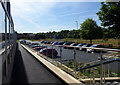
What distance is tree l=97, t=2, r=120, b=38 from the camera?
18.9 metres

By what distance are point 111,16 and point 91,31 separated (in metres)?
16.0

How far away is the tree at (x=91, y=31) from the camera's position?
1394 inches

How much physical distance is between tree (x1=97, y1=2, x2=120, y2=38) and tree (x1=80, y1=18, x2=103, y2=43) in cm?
1438

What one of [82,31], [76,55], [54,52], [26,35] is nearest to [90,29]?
[82,31]

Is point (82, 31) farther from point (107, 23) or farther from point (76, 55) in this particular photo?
point (76, 55)

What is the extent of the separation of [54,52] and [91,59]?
12.0ft

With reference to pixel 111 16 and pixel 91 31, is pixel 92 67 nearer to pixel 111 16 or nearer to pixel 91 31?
pixel 111 16

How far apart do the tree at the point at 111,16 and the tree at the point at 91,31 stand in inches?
566

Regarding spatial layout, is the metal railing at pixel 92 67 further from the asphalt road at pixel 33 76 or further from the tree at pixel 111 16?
the tree at pixel 111 16

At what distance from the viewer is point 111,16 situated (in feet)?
63.6

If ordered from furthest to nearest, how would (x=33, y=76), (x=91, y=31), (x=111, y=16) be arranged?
(x=91, y=31) < (x=111, y=16) < (x=33, y=76)

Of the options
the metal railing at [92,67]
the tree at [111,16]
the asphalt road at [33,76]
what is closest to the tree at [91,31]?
the tree at [111,16]

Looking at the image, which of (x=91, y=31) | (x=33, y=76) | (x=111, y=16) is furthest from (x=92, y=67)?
(x=91, y=31)

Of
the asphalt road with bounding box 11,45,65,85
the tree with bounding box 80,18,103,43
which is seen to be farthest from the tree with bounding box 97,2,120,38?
the asphalt road with bounding box 11,45,65,85
